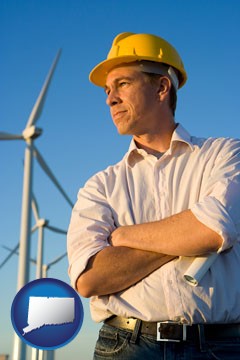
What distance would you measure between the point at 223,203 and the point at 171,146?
825 millimetres

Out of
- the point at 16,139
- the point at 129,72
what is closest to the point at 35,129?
the point at 16,139

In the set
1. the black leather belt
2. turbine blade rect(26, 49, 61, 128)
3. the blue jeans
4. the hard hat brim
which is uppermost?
turbine blade rect(26, 49, 61, 128)

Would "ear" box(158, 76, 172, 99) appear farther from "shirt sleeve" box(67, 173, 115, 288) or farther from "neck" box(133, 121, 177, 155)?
"shirt sleeve" box(67, 173, 115, 288)

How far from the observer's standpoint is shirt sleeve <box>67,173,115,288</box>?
183 inches

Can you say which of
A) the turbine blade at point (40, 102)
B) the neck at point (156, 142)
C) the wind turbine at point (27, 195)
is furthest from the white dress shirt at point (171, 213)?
the turbine blade at point (40, 102)

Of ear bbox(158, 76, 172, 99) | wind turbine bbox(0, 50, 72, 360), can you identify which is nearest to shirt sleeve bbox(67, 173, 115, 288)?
ear bbox(158, 76, 172, 99)

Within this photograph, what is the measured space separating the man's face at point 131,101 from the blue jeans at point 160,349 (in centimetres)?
175

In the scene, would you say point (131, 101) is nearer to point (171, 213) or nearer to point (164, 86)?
point (164, 86)

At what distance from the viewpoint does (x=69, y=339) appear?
4676 millimetres

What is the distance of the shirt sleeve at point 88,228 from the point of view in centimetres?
465

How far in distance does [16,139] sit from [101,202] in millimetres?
27095

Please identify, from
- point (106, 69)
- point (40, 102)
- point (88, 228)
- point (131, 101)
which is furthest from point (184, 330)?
point (40, 102)

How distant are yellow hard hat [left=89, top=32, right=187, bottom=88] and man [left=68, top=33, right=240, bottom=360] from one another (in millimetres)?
10

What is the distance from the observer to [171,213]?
471 centimetres
